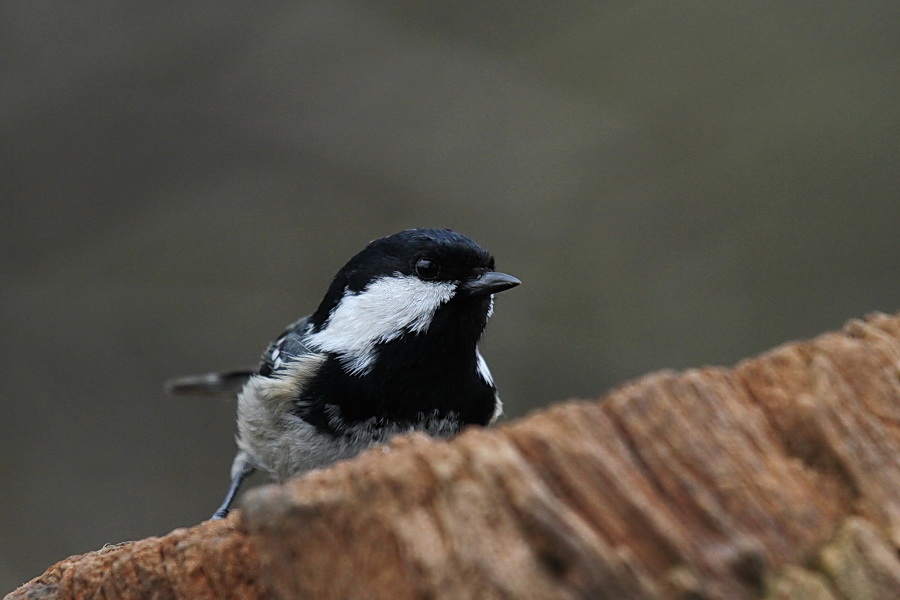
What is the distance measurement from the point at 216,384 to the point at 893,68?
→ 4.61 meters

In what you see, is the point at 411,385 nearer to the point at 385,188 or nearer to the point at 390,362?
the point at 390,362

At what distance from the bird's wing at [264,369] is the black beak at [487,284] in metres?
0.58

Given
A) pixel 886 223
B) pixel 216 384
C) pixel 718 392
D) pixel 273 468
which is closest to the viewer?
pixel 718 392

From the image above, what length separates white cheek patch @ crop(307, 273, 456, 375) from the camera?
10.1 feet

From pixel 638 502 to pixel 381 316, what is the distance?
1.91m

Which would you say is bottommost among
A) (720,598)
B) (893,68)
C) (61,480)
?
(61,480)

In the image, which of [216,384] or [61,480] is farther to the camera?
[61,480]

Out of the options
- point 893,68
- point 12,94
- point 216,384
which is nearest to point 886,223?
point 893,68

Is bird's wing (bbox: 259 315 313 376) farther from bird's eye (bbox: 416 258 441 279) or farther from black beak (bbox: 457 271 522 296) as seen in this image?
black beak (bbox: 457 271 522 296)

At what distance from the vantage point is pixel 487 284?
123 inches

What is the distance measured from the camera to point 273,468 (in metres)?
3.34

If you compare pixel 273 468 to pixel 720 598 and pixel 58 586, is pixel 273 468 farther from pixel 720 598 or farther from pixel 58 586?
pixel 720 598

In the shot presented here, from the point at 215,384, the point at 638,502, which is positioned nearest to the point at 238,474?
the point at 215,384

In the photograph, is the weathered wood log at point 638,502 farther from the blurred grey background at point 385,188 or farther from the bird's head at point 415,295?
the blurred grey background at point 385,188
